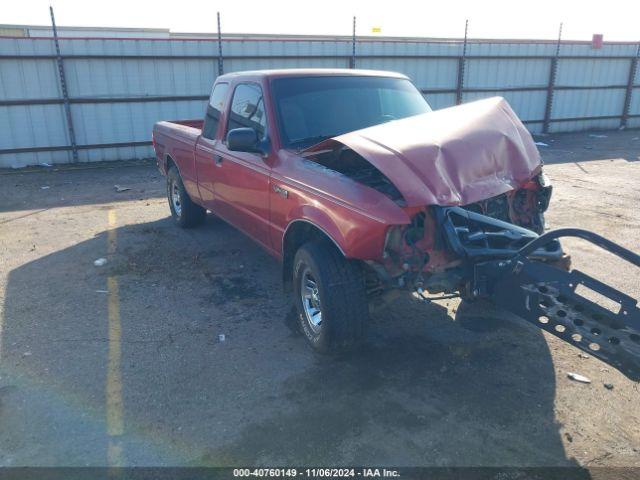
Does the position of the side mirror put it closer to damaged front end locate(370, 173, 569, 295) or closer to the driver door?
the driver door

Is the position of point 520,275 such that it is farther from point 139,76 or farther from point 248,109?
point 139,76

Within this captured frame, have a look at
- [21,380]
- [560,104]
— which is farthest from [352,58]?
[21,380]

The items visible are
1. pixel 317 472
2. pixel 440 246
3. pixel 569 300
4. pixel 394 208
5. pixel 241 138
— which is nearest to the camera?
pixel 317 472

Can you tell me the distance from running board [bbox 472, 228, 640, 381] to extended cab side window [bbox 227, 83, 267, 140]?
241 centimetres

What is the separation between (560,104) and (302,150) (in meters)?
16.2

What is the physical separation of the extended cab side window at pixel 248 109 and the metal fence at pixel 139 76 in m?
8.26

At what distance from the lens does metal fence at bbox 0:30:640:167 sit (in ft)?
38.7

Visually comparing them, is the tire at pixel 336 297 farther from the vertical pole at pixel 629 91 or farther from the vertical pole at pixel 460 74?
the vertical pole at pixel 629 91

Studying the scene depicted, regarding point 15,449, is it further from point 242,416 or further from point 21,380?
point 242,416

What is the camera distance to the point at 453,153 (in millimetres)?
3697

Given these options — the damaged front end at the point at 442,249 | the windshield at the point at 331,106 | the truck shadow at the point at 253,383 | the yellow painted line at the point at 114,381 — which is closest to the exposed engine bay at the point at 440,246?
the damaged front end at the point at 442,249

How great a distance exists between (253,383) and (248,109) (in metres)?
2.69

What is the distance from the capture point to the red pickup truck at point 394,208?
10.3ft

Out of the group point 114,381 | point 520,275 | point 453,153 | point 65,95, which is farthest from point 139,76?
point 520,275
